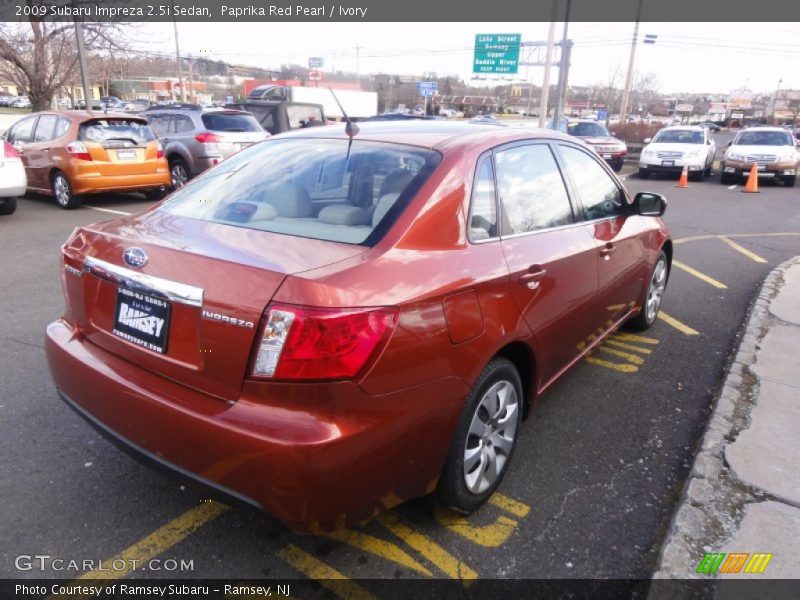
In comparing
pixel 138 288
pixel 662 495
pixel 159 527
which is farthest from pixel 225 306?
pixel 662 495

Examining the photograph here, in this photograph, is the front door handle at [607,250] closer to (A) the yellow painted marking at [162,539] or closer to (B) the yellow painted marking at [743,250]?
(A) the yellow painted marking at [162,539]

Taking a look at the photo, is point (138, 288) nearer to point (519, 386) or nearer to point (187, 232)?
point (187, 232)

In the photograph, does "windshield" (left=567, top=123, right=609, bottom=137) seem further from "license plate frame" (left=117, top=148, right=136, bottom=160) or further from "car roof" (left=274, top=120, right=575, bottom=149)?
"car roof" (left=274, top=120, right=575, bottom=149)

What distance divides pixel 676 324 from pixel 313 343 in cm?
435

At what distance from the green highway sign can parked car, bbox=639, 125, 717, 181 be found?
20.4 meters

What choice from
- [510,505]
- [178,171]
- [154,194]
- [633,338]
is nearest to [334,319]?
[510,505]

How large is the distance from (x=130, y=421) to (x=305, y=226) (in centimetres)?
103

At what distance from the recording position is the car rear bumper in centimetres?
189

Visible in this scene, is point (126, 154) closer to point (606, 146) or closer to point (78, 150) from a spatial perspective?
point (78, 150)

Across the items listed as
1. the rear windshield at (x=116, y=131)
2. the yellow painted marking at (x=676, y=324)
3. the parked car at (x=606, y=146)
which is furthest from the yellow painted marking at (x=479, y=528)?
the parked car at (x=606, y=146)

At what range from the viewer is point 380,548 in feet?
8.02

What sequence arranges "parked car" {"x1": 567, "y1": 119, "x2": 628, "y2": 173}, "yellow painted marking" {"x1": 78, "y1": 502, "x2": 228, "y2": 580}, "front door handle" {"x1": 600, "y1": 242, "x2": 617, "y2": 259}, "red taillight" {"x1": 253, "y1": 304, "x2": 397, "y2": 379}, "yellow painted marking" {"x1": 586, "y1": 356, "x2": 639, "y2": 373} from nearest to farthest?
"red taillight" {"x1": 253, "y1": 304, "x2": 397, "y2": 379}, "yellow painted marking" {"x1": 78, "y1": 502, "x2": 228, "y2": 580}, "front door handle" {"x1": 600, "y1": 242, "x2": 617, "y2": 259}, "yellow painted marking" {"x1": 586, "y1": 356, "x2": 639, "y2": 373}, "parked car" {"x1": 567, "y1": 119, "x2": 628, "y2": 173}

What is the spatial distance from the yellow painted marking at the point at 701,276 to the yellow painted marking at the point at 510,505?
4.82 m

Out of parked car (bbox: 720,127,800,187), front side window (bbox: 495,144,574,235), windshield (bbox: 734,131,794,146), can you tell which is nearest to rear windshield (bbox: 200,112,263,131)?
front side window (bbox: 495,144,574,235)
